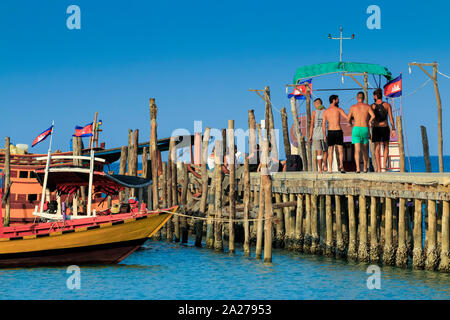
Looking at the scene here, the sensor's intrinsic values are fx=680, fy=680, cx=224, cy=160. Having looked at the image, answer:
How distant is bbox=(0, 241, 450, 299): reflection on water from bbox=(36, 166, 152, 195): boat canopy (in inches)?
111

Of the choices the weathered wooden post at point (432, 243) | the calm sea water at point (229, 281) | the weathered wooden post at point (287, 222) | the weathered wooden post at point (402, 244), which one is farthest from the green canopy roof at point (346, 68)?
the weathered wooden post at point (432, 243)

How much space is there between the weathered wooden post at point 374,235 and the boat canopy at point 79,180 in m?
7.90

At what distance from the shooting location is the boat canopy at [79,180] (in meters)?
21.9

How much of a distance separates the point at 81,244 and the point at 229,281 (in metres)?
4.98

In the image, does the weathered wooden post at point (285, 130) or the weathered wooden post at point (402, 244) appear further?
the weathered wooden post at point (285, 130)

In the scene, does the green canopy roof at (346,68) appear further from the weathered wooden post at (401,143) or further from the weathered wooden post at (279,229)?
the weathered wooden post at (279,229)

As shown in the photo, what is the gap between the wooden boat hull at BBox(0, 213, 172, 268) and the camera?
2133 cm

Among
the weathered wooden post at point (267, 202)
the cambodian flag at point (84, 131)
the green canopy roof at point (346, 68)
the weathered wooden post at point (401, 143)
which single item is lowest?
the weathered wooden post at point (267, 202)

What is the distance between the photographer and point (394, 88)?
27.9 metres

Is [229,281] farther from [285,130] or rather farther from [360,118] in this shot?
[285,130]

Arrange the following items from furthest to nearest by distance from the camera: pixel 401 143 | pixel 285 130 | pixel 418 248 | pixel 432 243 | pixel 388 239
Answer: pixel 285 130 → pixel 401 143 → pixel 388 239 → pixel 418 248 → pixel 432 243

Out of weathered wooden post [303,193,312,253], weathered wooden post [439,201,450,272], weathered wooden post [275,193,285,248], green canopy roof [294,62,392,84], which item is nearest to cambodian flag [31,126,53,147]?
weathered wooden post [275,193,285,248]

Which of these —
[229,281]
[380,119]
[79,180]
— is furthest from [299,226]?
[79,180]

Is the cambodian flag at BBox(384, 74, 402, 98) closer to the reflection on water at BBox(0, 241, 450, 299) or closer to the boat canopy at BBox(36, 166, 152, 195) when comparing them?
the reflection on water at BBox(0, 241, 450, 299)
